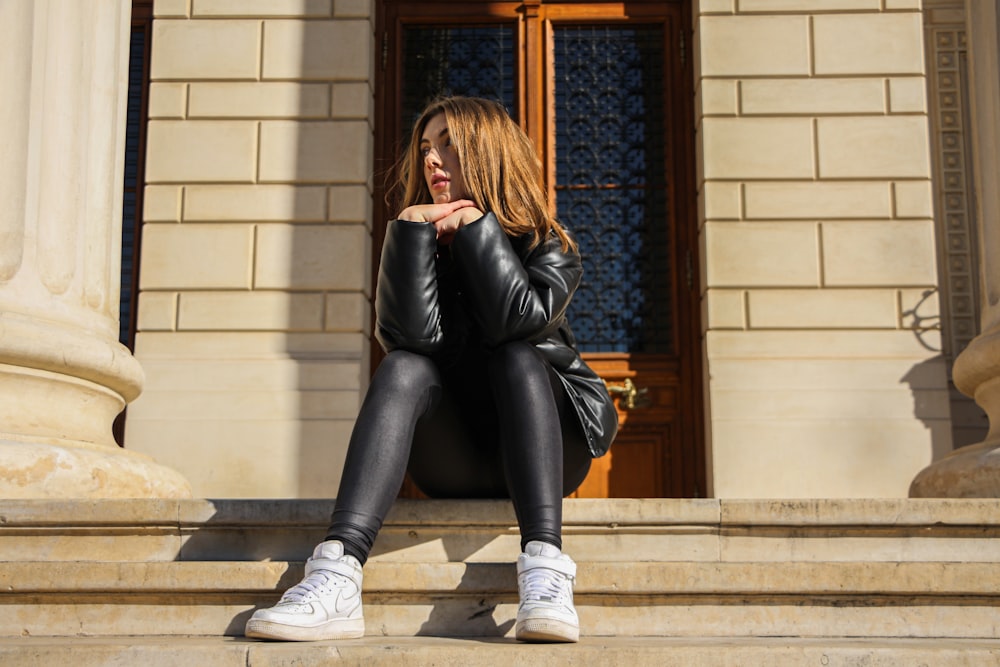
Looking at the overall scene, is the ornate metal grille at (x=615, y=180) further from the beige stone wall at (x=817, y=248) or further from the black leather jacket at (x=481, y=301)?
the black leather jacket at (x=481, y=301)

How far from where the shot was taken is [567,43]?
8109mm

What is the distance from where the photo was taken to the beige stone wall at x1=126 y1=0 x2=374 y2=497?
723cm

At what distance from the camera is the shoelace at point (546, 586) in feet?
8.53

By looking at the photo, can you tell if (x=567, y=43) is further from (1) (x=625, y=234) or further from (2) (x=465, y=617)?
(2) (x=465, y=617)

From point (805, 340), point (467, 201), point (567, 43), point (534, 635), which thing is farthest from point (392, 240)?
point (567, 43)

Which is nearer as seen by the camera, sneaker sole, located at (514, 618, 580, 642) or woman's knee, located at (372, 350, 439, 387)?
sneaker sole, located at (514, 618, 580, 642)

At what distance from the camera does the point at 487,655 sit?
2.44m

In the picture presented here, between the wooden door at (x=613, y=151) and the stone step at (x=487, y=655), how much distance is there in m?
4.92

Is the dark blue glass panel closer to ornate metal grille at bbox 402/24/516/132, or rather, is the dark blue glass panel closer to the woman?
ornate metal grille at bbox 402/24/516/132

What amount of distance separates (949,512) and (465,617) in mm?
1272

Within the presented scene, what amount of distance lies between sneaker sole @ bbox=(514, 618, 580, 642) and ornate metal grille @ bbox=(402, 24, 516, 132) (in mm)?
5851

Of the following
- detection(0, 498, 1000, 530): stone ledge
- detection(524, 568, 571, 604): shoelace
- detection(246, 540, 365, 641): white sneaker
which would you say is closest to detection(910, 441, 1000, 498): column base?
detection(0, 498, 1000, 530): stone ledge

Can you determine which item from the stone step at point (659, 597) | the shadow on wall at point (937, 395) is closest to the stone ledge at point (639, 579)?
the stone step at point (659, 597)

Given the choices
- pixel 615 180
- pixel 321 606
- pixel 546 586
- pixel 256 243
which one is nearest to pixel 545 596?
pixel 546 586
